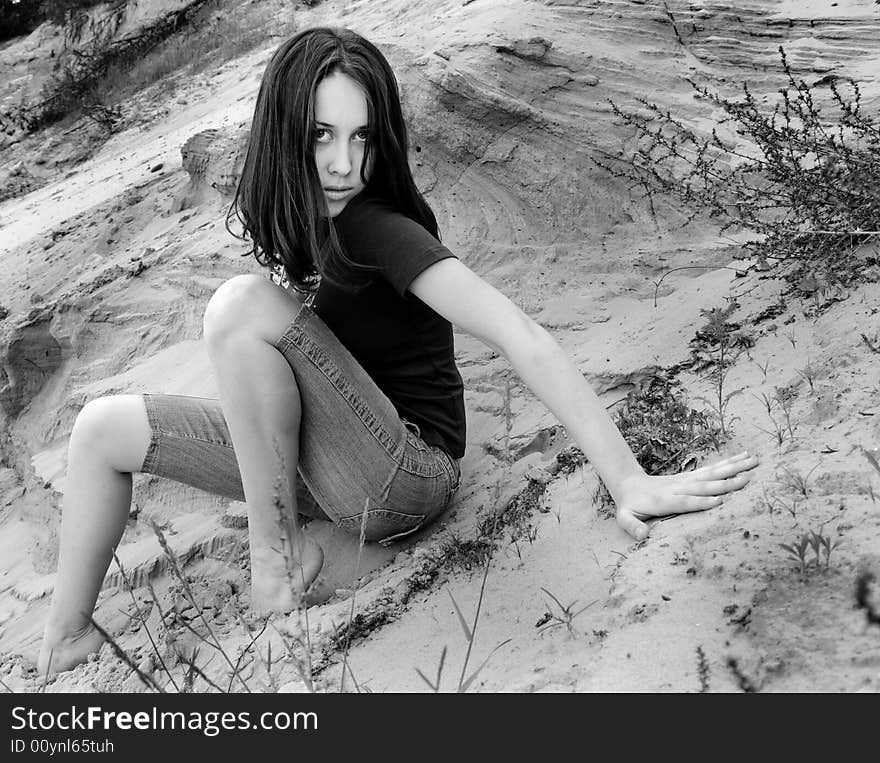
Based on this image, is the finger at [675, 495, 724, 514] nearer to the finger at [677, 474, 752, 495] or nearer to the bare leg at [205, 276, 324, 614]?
the finger at [677, 474, 752, 495]

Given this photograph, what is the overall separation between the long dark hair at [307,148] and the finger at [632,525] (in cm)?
96

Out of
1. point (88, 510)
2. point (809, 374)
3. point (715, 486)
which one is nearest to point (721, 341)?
point (809, 374)

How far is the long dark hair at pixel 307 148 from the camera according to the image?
2.36 metres

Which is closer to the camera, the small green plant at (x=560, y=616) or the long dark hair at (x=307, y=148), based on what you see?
the small green plant at (x=560, y=616)

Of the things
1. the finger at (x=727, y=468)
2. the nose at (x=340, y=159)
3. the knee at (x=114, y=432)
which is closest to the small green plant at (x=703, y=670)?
the finger at (x=727, y=468)

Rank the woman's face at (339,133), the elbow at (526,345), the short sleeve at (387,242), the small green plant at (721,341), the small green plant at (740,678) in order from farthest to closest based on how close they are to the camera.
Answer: the small green plant at (721,341) < the woman's face at (339,133) < the short sleeve at (387,242) < the elbow at (526,345) < the small green plant at (740,678)

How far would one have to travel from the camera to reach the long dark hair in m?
2.36

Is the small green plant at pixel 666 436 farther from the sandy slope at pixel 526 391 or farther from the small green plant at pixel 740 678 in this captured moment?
the small green plant at pixel 740 678

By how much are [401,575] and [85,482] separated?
98 centimetres

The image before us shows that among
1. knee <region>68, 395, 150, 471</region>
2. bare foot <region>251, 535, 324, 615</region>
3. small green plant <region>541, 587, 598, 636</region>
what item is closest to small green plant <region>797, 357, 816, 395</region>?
small green plant <region>541, 587, 598, 636</region>

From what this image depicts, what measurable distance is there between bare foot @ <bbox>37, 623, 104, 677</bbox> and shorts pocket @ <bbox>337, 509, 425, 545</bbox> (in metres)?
0.81

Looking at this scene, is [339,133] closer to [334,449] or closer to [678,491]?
[334,449]

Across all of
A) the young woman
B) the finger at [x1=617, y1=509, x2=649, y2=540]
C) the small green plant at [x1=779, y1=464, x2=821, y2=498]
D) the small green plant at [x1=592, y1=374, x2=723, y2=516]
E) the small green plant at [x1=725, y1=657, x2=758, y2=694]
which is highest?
the young woman

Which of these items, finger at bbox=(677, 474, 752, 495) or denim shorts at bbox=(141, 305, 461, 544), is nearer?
finger at bbox=(677, 474, 752, 495)
